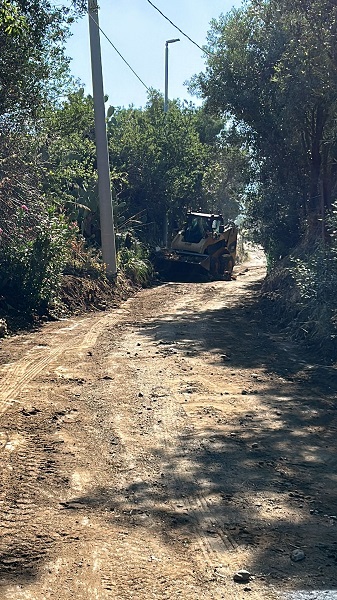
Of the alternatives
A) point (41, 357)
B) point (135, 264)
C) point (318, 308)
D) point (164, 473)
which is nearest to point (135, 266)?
point (135, 264)

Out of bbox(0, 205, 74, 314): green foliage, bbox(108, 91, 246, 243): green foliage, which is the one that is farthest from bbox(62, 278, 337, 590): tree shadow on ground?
bbox(108, 91, 246, 243): green foliage

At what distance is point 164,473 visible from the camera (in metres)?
6.39

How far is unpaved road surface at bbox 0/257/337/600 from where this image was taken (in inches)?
179

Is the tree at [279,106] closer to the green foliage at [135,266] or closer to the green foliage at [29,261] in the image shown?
the green foliage at [135,266]

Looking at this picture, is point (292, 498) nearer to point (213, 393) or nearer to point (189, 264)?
point (213, 393)

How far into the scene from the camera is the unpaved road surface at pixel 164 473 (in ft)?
14.9

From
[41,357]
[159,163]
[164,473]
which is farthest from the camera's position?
[159,163]

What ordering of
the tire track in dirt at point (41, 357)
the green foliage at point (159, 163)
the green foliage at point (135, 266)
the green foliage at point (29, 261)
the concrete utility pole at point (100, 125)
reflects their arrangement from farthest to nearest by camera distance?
the green foliage at point (159, 163) → the green foliage at point (135, 266) → the concrete utility pole at point (100, 125) → the green foliage at point (29, 261) → the tire track in dirt at point (41, 357)

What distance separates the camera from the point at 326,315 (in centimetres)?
1325

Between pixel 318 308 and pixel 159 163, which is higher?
pixel 159 163

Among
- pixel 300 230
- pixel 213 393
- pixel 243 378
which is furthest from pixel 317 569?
pixel 300 230

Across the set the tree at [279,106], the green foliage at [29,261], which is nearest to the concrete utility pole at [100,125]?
the tree at [279,106]

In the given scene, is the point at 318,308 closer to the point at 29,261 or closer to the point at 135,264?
the point at 29,261

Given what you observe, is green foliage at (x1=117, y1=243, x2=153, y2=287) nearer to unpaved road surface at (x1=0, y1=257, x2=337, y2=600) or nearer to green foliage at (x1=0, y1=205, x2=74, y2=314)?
green foliage at (x1=0, y1=205, x2=74, y2=314)
